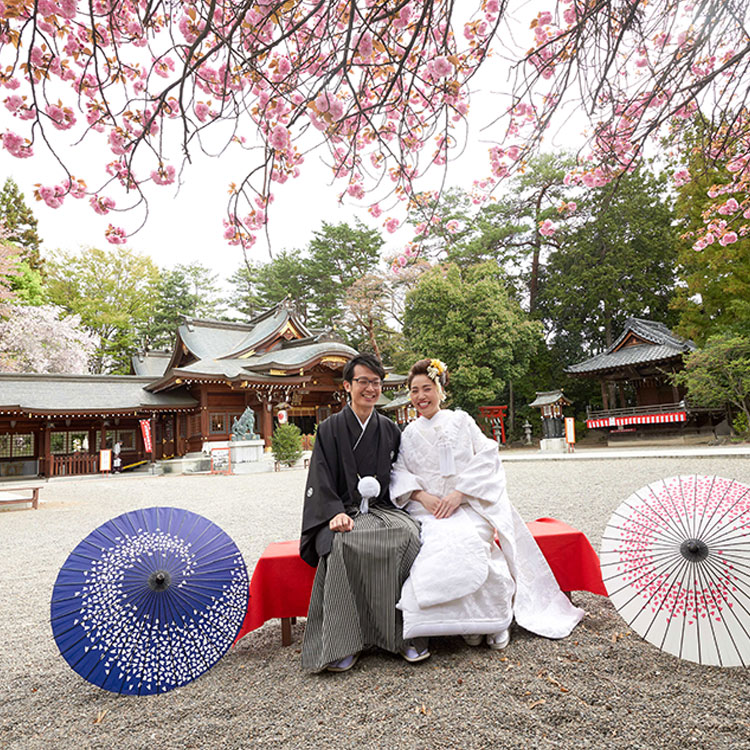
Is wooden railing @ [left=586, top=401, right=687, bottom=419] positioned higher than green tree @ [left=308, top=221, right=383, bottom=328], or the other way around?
green tree @ [left=308, top=221, right=383, bottom=328]

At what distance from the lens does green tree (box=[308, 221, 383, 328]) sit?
86.1ft

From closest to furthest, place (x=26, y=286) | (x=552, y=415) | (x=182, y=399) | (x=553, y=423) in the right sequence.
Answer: (x=553, y=423)
(x=552, y=415)
(x=182, y=399)
(x=26, y=286)

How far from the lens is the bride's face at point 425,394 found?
2770 mm

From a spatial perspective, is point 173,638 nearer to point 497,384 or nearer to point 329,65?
point 329,65

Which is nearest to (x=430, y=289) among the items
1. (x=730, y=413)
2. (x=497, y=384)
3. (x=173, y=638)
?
(x=497, y=384)

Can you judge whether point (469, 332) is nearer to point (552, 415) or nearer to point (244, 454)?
point (552, 415)

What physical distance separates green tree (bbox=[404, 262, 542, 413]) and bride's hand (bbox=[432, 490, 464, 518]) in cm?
1650

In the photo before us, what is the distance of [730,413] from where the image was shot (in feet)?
52.7

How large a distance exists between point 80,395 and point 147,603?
18.2 metres

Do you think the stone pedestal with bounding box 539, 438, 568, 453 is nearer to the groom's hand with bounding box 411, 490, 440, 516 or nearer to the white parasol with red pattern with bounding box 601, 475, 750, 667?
the groom's hand with bounding box 411, 490, 440, 516

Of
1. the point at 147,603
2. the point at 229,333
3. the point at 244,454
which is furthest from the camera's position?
the point at 229,333

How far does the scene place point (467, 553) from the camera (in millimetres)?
2221

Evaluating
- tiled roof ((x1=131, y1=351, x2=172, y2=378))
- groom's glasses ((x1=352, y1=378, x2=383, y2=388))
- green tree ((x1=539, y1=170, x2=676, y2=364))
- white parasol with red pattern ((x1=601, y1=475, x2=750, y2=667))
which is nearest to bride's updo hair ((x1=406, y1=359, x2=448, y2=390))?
groom's glasses ((x1=352, y1=378, x2=383, y2=388))

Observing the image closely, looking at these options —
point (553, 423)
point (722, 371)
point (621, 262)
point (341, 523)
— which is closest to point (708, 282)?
point (722, 371)
